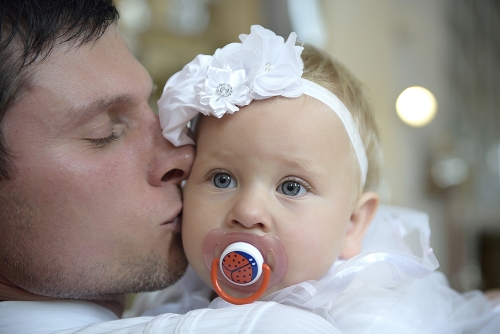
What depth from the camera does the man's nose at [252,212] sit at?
1.05m

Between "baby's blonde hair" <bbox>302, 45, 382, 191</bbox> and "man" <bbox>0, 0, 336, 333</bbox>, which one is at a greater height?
"baby's blonde hair" <bbox>302, 45, 382, 191</bbox>

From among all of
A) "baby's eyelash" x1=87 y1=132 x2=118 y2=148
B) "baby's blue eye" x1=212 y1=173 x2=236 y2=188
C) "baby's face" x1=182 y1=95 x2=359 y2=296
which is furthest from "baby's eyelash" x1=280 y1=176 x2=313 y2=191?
"baby's eyelash" x1=87 y1=132 x2=118 y2=148

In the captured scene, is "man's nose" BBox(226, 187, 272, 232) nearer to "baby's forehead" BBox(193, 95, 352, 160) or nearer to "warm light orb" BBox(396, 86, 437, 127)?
"baby's forehead" BBox(193, 95, 352, 160)

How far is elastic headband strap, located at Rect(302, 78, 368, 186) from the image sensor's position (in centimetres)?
117

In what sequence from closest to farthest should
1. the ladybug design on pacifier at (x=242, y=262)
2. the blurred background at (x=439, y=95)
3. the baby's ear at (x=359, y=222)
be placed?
the ladybug design on pacifier at (x=242, y=262), the baby's ear at (x=359, y=222), the blurred background at (x=439, y=95)

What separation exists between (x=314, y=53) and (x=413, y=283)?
671 mm

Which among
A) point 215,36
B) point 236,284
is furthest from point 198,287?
point 215,36

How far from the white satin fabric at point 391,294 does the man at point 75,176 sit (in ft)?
0.86

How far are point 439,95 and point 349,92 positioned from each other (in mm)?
3045

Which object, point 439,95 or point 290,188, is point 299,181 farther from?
point 439,95

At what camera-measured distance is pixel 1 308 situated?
3.77ft

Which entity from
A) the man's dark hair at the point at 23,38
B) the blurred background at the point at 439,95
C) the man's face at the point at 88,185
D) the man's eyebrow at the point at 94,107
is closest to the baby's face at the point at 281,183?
the man's face at the point at 88,185

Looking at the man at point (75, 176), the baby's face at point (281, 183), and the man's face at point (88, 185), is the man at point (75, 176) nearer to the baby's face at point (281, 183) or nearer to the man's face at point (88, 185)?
the man's face at point (88, 185)

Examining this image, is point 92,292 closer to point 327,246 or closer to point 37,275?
point 37,275
